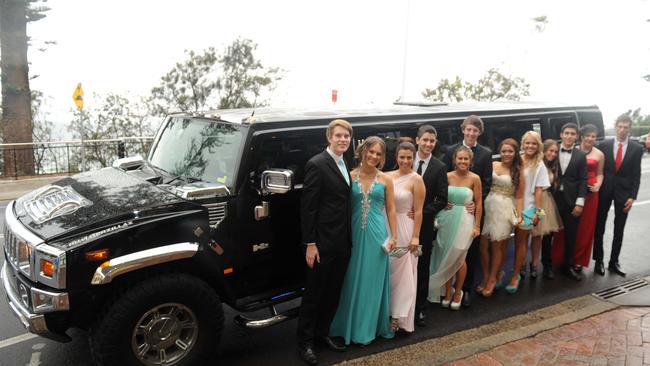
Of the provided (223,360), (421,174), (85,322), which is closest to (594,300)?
(421,174)

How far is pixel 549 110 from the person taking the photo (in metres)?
6.55

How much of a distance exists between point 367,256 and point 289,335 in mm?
1114

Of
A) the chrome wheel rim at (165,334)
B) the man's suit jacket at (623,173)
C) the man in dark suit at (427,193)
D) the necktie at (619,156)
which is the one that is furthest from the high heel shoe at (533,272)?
the chrome wheel rim at (165,334)

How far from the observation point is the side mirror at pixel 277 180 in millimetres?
3648

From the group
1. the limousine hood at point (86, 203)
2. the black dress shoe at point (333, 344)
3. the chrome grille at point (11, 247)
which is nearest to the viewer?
the limousine hood at point (86, 203)

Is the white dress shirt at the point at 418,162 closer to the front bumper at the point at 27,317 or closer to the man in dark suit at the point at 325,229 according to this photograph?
the man in dark suit at the point at 325,229

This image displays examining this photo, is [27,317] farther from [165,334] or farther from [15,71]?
[15,71]

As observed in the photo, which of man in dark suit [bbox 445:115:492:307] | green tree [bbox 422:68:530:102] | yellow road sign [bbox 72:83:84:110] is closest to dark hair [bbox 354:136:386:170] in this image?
man in dark suit [bbox 445:115:492:307]

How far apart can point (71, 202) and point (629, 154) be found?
19.6 ft

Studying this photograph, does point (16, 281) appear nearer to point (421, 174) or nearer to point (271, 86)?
point (421, 174)

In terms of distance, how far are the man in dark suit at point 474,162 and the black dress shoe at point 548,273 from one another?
4.73 ft

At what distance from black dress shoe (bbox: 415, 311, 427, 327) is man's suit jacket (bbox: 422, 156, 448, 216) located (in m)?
0.99

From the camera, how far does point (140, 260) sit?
3.34 meters

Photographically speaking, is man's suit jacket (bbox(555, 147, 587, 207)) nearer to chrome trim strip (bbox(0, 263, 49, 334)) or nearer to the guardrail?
chrome trim strip (bbox(0, 263, 49, 334))
